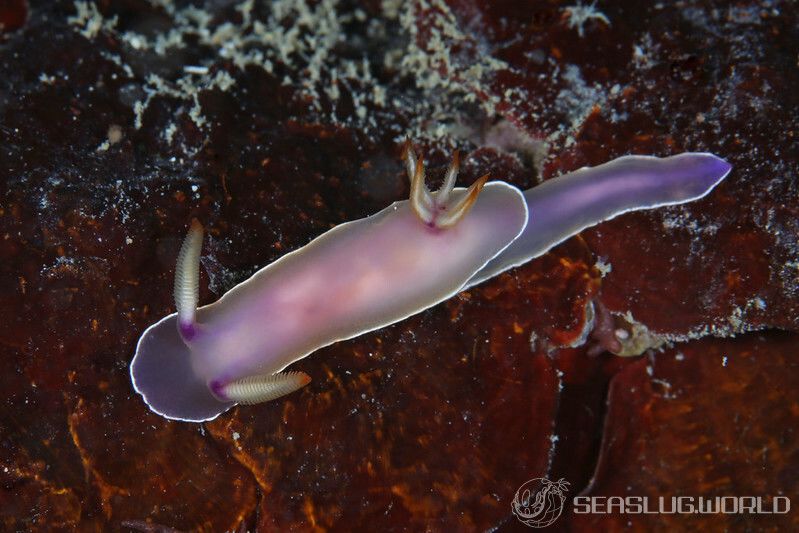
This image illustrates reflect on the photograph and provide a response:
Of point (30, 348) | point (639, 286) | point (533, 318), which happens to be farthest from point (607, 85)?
point (30, 348)

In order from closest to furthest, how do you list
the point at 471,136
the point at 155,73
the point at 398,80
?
the point at 155,73, the point at 471,136, the point at 398,80

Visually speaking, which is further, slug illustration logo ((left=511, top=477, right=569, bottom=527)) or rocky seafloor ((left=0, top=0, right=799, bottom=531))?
slug illustration logo ((left=511, top=477, right=569, bottom=527))

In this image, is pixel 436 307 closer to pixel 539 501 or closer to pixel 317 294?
pixel 317 294

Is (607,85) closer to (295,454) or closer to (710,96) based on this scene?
(710,96)

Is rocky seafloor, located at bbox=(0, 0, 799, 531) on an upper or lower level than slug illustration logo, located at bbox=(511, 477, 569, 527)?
upper

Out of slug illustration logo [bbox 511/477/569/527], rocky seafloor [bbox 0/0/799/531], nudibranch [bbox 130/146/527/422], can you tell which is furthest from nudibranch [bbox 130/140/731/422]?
slug illustration logo [bbox 511/477/569/527]

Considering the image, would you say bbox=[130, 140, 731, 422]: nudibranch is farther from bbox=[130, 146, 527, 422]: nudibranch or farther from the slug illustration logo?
the slug illustration logo
